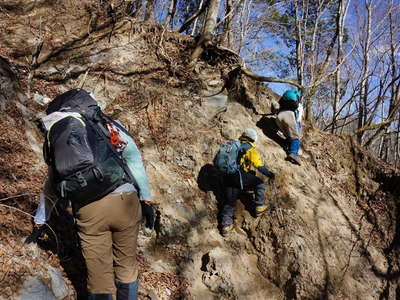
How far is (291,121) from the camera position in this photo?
6.04m

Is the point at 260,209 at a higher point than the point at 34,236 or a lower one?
higher

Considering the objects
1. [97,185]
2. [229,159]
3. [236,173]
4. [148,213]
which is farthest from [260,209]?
[97,185]

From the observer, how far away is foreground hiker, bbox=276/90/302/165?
6035 mm

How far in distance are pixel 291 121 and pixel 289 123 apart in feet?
0.17

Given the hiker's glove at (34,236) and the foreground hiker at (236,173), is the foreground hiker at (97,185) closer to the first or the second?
the hiker's glove at (34,236)

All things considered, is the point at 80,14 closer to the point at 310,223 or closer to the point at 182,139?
the point at 182,139

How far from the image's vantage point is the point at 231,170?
487cm

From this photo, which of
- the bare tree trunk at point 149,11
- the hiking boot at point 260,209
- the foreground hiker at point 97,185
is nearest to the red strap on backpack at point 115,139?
the foreground hiker at point 97,185

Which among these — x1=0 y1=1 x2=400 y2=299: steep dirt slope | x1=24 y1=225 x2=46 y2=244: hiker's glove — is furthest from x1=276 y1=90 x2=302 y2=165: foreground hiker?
x1=24 y1=225 x2=46 y2=244: hiker's glove

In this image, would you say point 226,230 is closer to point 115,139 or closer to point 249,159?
point 249,159

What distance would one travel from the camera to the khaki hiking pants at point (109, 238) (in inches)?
103

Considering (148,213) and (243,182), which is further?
(243,182)

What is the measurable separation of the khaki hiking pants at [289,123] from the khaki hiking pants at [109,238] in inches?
158

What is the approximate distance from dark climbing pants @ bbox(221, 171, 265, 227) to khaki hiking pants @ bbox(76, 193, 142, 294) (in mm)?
2274
